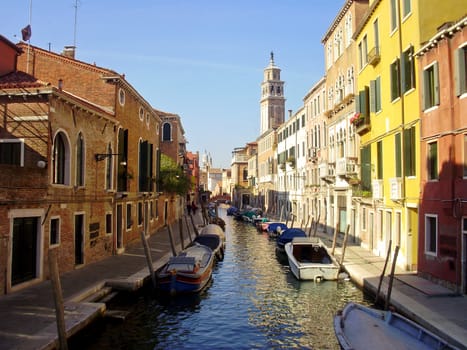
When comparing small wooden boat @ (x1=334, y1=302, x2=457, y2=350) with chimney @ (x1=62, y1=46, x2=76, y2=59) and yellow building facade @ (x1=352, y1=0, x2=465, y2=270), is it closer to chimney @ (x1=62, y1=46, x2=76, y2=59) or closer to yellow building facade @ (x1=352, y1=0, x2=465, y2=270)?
yellow building facade @ (x1=352, y1=0, x2=465, y2=270)

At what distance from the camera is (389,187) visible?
16719 mm

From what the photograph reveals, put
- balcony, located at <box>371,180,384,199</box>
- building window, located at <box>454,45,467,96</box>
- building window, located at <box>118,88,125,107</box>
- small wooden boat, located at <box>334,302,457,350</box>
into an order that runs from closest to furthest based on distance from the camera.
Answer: small wooden boat, located at <box>334,302,457,350</box> → building window, located at <box>454,45,467,96</box> → balcony, located at <box>371,180,384,199</box> → building window, located at <box>118,88,125,107</box>

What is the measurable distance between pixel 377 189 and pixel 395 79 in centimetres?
423

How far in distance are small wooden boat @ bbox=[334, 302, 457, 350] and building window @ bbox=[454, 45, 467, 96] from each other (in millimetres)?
5948

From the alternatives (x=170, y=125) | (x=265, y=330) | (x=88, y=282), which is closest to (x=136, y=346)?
(x=265, y=330)

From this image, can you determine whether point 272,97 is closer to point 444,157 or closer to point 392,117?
point 392,117

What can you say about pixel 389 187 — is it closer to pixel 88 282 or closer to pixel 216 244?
pixel 216 244

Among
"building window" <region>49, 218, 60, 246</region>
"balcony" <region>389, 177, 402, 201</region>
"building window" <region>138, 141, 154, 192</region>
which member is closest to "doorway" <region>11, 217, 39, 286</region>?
"building window" <region>49, 218, 60, 246</region>

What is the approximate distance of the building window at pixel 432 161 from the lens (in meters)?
12.9

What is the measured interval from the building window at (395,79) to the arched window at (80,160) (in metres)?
10.6

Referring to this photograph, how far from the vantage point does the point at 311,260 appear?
18.5 m

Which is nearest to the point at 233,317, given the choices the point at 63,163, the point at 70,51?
the point at 63,163

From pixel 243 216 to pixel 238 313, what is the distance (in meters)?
35.4

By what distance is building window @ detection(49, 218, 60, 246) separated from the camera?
1358 centimetres
